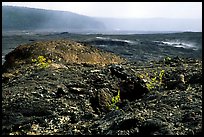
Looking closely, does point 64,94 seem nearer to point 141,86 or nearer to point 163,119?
point 141,86

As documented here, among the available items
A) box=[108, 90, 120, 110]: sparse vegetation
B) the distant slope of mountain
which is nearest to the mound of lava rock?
box=[108, 90, 120, 110]: sparse vegetation

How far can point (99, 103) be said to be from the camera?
1108 centimetres

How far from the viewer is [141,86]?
12.2 metres

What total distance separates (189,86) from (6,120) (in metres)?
4.63

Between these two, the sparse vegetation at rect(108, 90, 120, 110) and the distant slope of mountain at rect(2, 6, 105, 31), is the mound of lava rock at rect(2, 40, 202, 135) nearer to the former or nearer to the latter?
the sparse vegetation at rect(108, 90, 120, 110)

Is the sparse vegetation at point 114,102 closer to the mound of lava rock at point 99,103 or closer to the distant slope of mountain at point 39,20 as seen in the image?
the mound of lava rock at point 99,103

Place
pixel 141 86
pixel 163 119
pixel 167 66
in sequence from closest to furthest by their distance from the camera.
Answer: pixel 163 119 < pixel 141 86 < pixel 167 66

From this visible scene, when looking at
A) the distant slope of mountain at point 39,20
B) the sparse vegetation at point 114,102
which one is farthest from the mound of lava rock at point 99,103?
the distant slope of mountain at point 39,20

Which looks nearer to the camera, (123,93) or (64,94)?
(64,94)

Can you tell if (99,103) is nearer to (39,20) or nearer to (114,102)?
(114,102)

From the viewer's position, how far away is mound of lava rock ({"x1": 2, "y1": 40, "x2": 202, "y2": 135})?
28.2 ft

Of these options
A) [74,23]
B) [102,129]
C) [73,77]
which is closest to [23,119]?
[102,129]

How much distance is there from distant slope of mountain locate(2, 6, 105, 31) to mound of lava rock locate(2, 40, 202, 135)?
306 feet

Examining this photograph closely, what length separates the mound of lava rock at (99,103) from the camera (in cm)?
860
